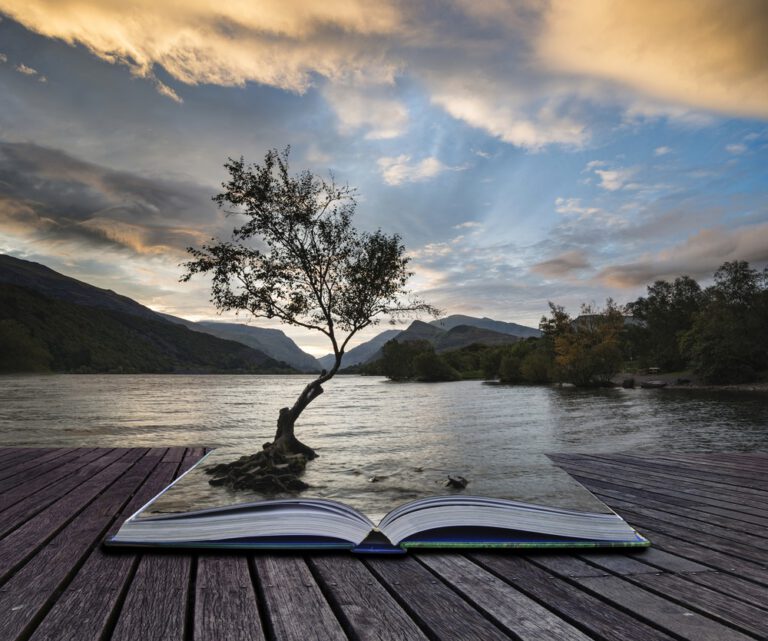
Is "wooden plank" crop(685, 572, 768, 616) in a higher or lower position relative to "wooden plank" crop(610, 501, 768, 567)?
higher

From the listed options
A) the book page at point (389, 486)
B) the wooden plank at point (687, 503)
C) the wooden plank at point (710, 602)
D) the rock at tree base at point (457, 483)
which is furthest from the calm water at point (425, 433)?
the wooden plank at point (710, 602)

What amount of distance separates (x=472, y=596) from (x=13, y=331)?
143m

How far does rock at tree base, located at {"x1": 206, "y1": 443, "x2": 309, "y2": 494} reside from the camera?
9.52 metres

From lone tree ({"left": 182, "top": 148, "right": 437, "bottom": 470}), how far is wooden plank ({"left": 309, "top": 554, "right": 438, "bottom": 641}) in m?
10.6

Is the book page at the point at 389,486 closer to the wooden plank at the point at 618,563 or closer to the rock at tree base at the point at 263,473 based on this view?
A: the rock at tree base at the point at 263,473

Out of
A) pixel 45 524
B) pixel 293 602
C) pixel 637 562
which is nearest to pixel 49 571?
pixel 45 524

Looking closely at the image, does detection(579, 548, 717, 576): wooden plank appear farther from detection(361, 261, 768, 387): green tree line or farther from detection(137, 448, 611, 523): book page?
detection(361, 261, 768, 387): green tree line

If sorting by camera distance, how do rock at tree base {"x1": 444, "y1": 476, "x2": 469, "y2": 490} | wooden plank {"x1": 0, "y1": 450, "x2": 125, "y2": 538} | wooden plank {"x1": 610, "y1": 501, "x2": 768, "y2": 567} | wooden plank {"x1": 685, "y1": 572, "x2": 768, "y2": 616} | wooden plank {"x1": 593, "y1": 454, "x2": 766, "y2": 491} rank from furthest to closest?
rock at tree base {"x1": 444, "y1": 476, "x2": 469, "y2": 490} → wooden plank {"x1": 593, "y1": 454, "x2": 766, "y2": 491} → wooden plank {"x1": 0, "y1": 450, "x2": 125, "y2": 538} → wooden plank {"x1": 610, "y1": 501, "x2": 768, "y2": 567} → wooden plank {"x1": 685, "y1": 572, "x2": 768, "y2": 616}

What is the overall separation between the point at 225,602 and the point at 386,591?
2.95 ft

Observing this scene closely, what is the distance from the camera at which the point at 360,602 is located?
2.51 meters

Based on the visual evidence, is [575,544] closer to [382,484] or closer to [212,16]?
[382,484]

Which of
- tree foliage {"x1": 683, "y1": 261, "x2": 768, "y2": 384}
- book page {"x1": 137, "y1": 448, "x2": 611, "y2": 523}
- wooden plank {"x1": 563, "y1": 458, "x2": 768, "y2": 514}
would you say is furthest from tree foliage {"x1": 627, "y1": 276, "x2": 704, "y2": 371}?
wooden plank {"x1": 563, "y1": 458, "x2": 768, "y2": 514}

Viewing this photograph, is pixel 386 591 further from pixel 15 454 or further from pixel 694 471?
pixel 15 454

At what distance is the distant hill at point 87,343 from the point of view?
12028 cm
